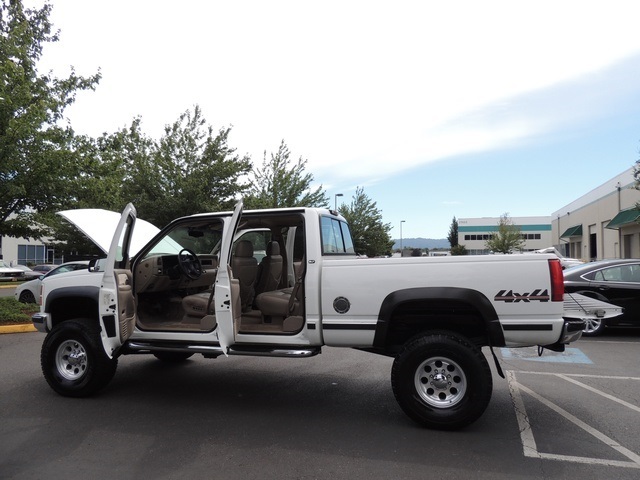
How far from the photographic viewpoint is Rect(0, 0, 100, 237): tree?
962 cm

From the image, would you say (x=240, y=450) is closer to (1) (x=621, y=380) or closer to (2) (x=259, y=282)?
(2) (x=259, y=282)

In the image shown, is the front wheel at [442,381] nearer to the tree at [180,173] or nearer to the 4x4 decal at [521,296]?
the 4x4 decal at [521,296]

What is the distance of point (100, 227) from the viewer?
18.2 ft

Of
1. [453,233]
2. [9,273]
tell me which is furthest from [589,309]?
[453,233]

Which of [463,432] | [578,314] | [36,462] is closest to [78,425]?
[36,462]

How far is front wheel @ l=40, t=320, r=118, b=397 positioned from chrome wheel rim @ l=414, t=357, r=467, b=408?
342 cm

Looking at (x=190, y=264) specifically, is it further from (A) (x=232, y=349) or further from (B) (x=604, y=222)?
(B) (x=604, y=222)

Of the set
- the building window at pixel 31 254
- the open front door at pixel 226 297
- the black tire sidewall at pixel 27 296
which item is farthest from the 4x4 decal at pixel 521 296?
the building window at pixel 31 254

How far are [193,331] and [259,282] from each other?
3.63 feet

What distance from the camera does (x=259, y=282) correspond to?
592 centimetres

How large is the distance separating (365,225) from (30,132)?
2441 cm

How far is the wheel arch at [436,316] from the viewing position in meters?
4.28

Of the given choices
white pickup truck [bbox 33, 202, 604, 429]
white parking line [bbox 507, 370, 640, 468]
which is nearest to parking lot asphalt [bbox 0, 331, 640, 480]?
white parking line [bbox 507, 370, 640, 468]

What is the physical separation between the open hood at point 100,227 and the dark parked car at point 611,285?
779 cm
